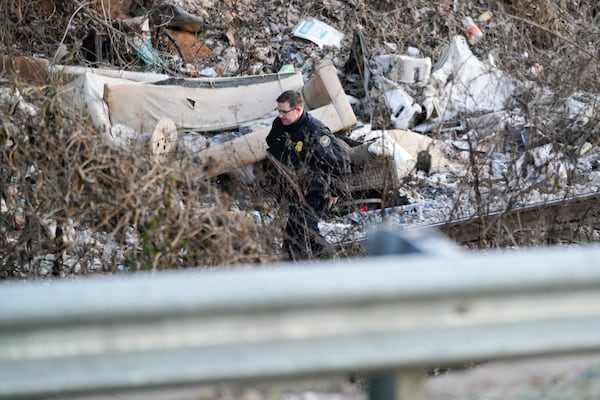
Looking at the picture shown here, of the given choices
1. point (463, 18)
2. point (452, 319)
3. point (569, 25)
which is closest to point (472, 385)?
point (452, 319)

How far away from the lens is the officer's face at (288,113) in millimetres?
7539

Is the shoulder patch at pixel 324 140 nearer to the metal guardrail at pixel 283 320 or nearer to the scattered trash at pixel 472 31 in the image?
the metal guardrail at pixel 283 320

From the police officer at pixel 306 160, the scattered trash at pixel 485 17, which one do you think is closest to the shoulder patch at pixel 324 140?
the police officer at pixel 306 160

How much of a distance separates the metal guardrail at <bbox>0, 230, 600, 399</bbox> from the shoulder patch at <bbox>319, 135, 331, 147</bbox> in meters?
5.50

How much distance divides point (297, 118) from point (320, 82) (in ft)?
9.57

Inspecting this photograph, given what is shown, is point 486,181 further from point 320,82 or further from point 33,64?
point 33,64

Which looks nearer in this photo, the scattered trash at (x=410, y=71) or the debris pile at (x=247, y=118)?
the debris pile at (x=247, y=118)

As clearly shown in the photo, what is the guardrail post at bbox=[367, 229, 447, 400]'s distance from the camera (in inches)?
81.4

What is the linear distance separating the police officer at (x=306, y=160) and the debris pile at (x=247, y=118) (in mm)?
309

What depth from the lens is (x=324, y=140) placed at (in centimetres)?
752

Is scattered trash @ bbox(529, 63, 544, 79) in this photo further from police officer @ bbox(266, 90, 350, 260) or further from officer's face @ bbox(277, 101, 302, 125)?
officer's face @ bbox(277, 101, 302, 125)

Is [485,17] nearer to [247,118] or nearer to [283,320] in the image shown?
[247,118]

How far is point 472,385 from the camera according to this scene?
8.39 feet

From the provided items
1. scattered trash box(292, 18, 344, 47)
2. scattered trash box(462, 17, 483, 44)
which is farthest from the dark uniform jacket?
scattered trash box(462, 17, 483, 44)
